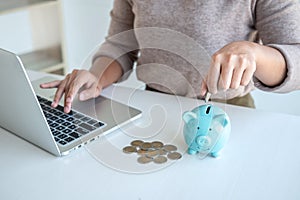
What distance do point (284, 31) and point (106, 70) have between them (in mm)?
424

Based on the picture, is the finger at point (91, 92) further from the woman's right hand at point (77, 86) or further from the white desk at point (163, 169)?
the white desk at point (163, 169)

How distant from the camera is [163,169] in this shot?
65cm

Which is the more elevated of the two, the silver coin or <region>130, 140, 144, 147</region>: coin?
the silver coin

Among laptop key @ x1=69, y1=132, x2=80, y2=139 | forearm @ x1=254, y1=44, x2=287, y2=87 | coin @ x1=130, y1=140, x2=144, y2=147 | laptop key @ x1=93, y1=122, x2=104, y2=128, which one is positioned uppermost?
forearm @ x1=254, y1=44, x2=287, y2=87

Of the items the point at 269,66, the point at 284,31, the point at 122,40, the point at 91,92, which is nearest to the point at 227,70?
the point at 269,66

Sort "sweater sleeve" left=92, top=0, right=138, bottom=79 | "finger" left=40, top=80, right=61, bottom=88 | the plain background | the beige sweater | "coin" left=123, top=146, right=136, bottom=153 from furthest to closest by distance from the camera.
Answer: the plain background → "sweater sleeve" left=92, top=0, right=138, bottom=79 → "finger" left=40, top=80, right=61, bottom=88 → the beige sweater → "coin" left=123, top=146, right=136, bottom=153

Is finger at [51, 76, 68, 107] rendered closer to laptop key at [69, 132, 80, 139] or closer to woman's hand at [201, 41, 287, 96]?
laptop key at [69, 132, 80, 139]

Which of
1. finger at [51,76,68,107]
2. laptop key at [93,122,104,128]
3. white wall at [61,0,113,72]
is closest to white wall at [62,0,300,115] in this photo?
white wall at [61,0,113,72]

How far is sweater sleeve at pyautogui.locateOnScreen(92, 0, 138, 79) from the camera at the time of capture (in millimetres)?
1052

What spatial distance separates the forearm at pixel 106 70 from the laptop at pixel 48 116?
78 millimetres

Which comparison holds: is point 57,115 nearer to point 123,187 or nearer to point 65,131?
point 65,131

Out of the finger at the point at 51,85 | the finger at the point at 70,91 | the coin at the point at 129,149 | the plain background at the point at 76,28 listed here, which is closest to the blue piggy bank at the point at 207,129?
the coin at the point at 129,149

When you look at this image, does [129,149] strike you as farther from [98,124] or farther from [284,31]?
[284,31]

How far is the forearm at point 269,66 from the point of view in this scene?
71 cm
